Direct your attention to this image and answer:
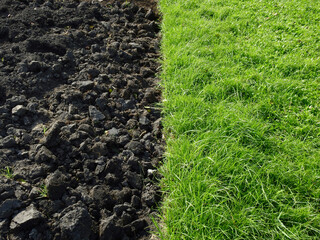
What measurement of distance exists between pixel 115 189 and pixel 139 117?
0.93m

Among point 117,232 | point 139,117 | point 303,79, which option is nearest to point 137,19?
point 139,117

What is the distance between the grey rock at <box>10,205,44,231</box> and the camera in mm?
2031

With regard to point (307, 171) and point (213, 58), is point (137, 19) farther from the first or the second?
point (307, 171)

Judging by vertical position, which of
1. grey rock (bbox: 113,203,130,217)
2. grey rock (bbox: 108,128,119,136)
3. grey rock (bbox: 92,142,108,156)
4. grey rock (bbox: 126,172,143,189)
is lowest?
grey rock (bbox: 113,203,130,217)

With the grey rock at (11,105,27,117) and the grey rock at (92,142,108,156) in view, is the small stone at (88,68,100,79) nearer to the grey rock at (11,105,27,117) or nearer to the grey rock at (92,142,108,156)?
the grey rock at (11,105,27,117)

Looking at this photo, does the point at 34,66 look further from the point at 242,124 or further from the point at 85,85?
the point at 242,124

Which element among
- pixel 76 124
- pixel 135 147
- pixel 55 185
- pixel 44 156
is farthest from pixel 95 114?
pixel 55 185

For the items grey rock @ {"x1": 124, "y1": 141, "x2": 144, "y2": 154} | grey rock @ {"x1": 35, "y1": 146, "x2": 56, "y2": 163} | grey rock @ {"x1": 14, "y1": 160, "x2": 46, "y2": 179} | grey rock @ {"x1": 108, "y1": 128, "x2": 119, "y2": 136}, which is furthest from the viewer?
grey rock @ {"x1": 108, "y1": 128, "x2": 119, "y2": 136}

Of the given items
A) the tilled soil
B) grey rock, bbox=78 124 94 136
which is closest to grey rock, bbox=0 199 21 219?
the tilled soil

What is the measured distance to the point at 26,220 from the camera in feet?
6.70

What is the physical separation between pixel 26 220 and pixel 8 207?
0.69ft

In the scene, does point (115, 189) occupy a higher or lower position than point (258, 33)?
lower

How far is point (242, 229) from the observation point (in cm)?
204

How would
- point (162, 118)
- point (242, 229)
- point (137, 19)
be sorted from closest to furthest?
point (242, 229) → point (162, 118) → point (137, 19)
